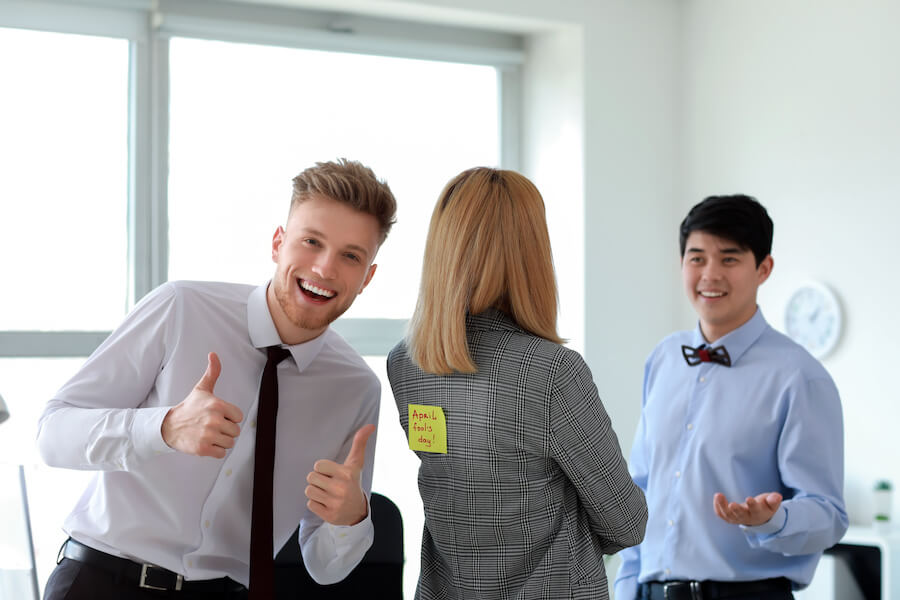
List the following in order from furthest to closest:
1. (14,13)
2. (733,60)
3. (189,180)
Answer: (733,60) < (189,180) < (14,13)

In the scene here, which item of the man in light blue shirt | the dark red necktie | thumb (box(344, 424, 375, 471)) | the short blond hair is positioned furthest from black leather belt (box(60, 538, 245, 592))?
the man in light blue shirt

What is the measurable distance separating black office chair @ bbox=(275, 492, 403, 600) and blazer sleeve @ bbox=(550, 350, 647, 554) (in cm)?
54

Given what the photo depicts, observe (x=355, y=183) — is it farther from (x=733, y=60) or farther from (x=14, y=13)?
(x=733, y=60)

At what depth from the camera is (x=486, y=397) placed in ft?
4.92

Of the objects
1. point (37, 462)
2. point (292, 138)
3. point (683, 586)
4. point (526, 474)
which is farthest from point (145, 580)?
point (292, 138)

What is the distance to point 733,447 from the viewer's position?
2.12m

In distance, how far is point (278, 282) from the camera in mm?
1716

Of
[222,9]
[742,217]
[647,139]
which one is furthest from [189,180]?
[742,217]

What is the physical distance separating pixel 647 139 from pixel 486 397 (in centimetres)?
313

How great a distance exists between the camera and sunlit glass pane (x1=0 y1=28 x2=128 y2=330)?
351 cm

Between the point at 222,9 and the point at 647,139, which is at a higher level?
the point at 222,9

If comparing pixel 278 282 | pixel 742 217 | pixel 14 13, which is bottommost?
pixel 278 282

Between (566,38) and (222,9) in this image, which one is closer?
(222,9)

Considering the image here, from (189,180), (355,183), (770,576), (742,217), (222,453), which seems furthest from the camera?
(189,180)
